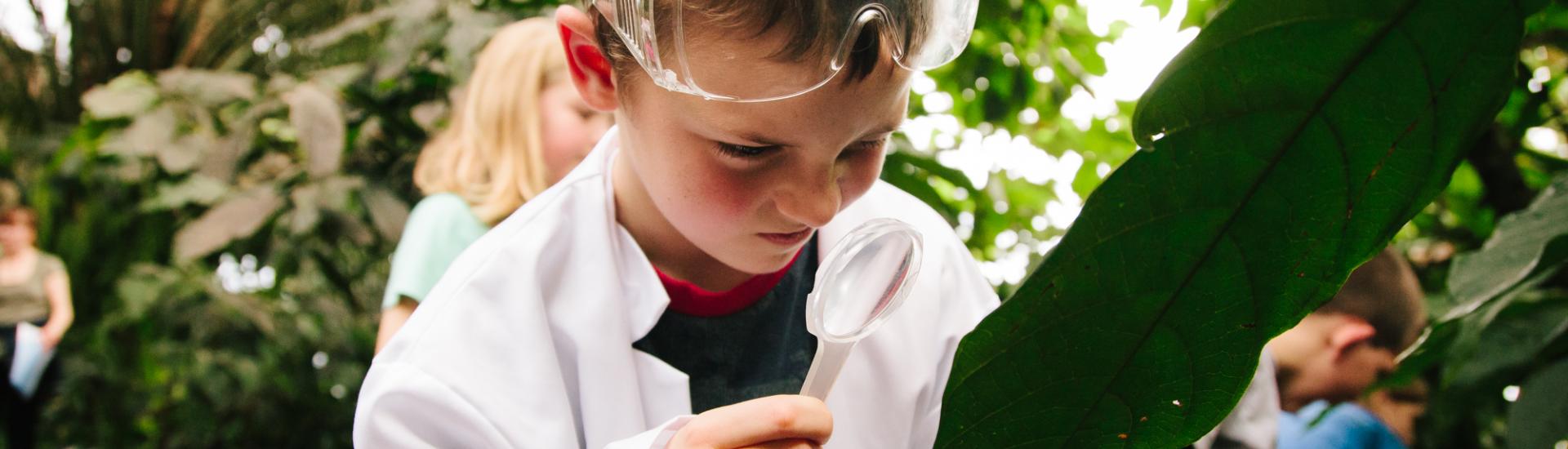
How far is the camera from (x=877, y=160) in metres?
0.61

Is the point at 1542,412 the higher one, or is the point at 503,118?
the point at 1542,412

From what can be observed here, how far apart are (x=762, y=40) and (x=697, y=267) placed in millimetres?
269

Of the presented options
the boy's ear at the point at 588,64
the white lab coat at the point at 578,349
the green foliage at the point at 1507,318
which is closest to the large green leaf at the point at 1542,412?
the green foliage at the point at 1507,318

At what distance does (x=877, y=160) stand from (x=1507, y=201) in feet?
3.54

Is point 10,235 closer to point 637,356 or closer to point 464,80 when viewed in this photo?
point 464,80

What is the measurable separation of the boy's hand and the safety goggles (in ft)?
0.51

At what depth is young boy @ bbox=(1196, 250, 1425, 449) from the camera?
1.65 metres

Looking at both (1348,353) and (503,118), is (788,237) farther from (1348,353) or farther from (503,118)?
(1348,353)

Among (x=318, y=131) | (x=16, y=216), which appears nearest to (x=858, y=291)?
(x=318, y=131)

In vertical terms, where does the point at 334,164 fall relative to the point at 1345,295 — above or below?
above

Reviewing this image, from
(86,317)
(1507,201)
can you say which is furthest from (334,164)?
(86,317)

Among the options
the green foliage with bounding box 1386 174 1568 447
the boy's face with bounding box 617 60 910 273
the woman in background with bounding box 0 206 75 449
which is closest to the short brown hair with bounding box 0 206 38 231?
the woman in background with bounding box 0 206 75 449

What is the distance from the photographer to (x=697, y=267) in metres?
0.76

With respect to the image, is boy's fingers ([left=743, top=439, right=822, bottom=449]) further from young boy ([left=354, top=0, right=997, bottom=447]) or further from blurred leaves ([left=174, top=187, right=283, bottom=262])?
blurred leaves ([left=174, top=187, right=283, bottom=262])
